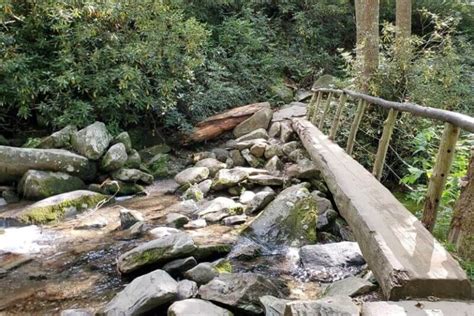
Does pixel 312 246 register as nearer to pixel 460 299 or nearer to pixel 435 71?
pixel 460 299

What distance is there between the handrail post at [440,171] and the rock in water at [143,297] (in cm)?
195

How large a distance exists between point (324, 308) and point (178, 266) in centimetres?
183

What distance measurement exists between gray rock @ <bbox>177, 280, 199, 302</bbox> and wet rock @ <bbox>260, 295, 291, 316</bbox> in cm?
57

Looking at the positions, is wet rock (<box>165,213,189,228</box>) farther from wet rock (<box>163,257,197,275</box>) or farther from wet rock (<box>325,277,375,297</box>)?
wet rock (<box>325,277,375,297</box>)

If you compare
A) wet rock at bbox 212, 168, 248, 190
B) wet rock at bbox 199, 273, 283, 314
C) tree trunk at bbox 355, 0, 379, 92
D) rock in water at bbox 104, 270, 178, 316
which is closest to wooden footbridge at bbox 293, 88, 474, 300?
wet rock at bbox 199, 273, 283, 314

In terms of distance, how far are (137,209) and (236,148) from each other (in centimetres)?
290

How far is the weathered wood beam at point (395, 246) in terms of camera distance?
2.21 meters

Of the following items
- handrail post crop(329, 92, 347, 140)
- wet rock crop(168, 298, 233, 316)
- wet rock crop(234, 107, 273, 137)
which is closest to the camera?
wet rock crop(168, 298, 233, 316)

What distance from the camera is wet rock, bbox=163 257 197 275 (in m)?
3.74

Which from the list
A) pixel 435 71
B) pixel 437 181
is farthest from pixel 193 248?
pixel 435 71

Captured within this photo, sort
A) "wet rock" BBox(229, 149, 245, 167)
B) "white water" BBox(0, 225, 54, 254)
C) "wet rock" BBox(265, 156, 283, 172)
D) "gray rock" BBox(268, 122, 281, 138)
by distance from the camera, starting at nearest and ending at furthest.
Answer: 1. "white water" BBox(0, 225, 54, 254)
2. "wet rock" BBox(265, 156, 283, 172)
3. "wet rock" BBox(229, 149, 245, 167)
4. "gray rock" BBox(268, 122, 281, 138)

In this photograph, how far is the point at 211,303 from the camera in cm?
303

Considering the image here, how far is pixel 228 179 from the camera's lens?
6.63 m

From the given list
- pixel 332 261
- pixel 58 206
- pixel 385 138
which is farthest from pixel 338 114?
pixel 58 206
